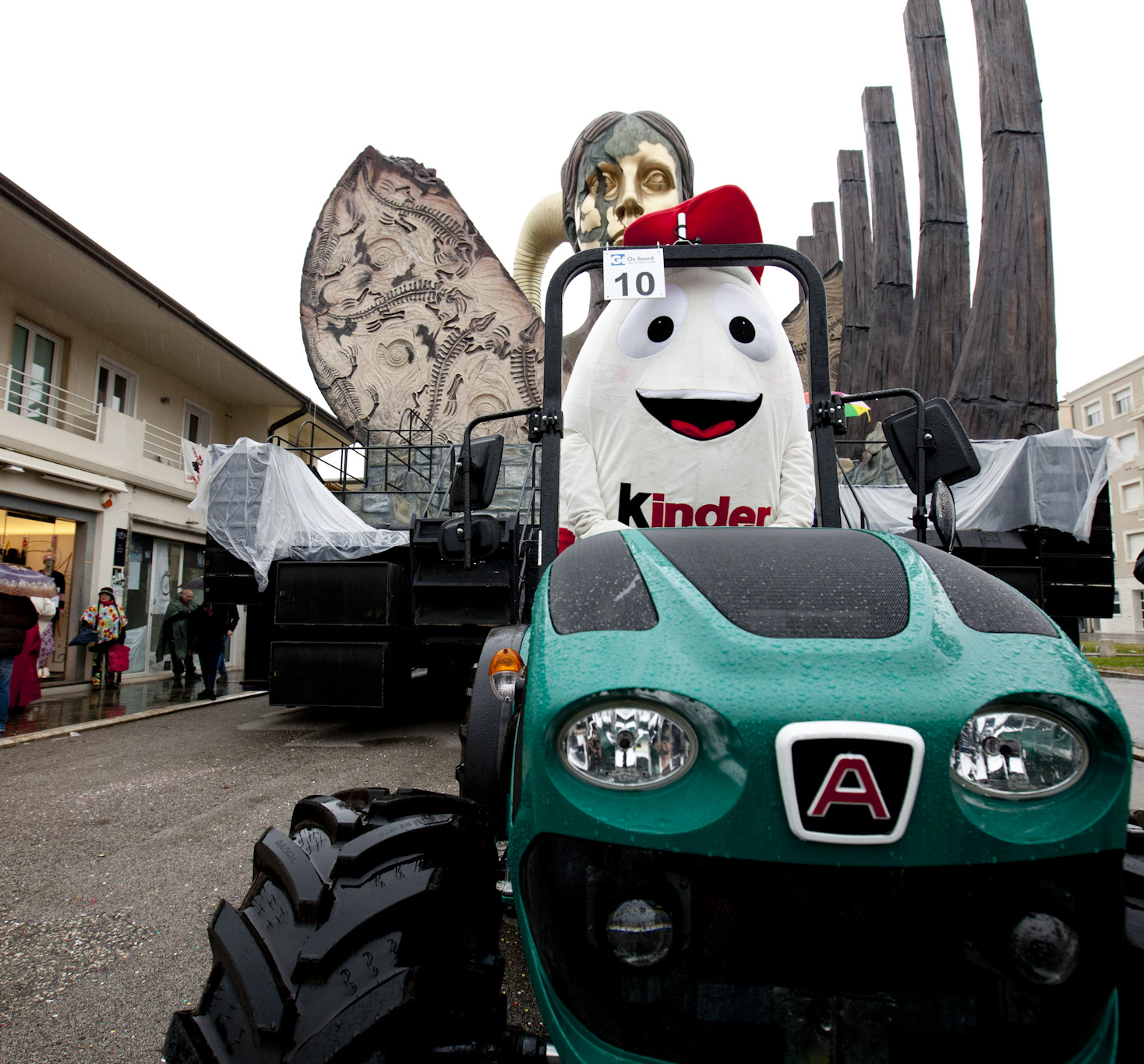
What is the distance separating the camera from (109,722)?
7547mm

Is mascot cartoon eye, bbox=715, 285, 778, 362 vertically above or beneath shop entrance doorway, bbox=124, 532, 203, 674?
above

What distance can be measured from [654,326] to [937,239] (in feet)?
29.1

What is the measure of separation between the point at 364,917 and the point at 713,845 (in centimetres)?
71

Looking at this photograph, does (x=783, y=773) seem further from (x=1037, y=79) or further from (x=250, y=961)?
(x=1037, y=79)

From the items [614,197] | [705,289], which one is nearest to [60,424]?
[614,197]

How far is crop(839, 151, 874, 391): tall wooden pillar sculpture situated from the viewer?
42.0ft

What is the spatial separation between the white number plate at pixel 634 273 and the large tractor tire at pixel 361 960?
5.07 feet

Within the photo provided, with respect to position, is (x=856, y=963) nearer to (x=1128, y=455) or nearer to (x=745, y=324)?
(x=745, y=324)

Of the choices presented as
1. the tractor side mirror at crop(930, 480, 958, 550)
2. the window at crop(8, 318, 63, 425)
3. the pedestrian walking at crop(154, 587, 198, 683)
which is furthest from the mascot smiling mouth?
the window at crop(8, 318, 63, 425)

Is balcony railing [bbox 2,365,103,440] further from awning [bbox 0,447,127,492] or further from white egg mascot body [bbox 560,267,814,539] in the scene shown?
white egg mascot body [bbox 560,267,814,539]

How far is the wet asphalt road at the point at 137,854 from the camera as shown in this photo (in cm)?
205

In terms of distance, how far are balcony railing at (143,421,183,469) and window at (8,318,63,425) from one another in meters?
2.05

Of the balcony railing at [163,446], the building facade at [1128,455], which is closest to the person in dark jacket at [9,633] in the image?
the balcony railing at [163,446]

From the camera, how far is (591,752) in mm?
998
